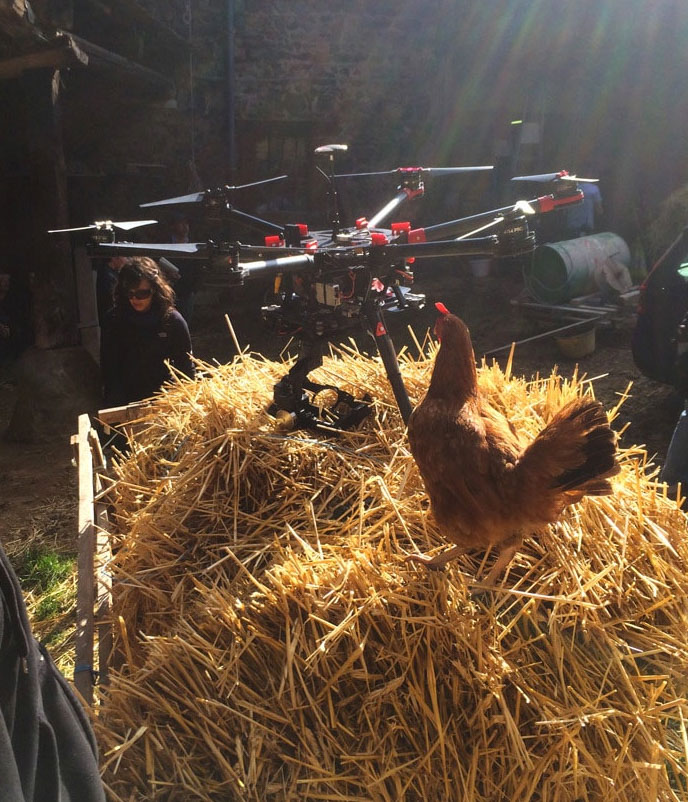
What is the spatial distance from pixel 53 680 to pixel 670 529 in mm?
1774

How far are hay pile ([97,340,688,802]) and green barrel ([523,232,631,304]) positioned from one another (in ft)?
19.0

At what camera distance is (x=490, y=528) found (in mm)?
1800

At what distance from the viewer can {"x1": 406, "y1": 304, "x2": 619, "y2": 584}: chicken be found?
1652 millimetres

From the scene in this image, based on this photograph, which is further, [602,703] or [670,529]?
[670,529]

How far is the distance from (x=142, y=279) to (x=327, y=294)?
1.86m

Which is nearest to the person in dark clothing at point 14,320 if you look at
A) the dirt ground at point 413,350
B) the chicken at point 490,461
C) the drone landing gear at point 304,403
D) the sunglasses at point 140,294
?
the dirt ground at point 413,350

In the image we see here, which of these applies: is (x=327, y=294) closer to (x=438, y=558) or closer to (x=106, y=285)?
(x=438, y=558)

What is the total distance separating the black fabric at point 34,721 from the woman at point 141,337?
2.79m

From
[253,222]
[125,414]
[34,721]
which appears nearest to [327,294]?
[253,222]

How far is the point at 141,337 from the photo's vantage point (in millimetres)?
3934

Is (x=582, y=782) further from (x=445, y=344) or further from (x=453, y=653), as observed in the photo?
(x=445, y=344)

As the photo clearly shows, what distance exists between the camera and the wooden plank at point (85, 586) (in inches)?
74.3

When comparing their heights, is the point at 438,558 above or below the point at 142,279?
below

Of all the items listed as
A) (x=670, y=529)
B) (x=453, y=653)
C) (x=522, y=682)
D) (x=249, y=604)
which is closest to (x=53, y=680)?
(x=249, y=604)
